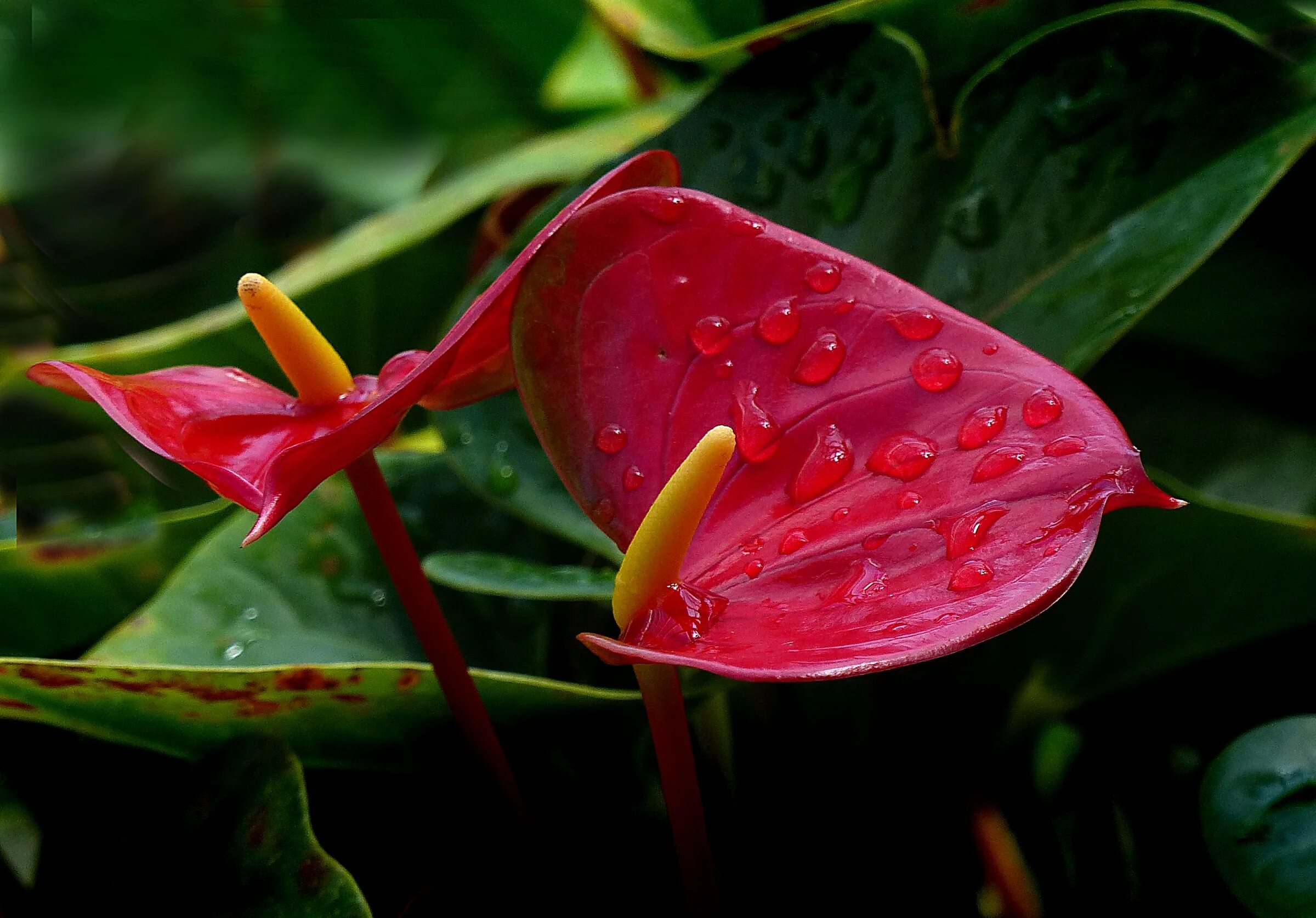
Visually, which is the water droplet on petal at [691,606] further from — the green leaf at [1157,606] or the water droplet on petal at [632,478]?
the green leaf at [1157,606]

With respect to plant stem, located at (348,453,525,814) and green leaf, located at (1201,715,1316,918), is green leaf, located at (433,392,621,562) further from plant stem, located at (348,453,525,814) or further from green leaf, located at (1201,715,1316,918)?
green leaf, located at (1201,715,1316,918)

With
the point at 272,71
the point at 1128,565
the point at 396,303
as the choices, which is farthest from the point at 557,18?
the point at 1128,565

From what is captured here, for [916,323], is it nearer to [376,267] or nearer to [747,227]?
[747,227]

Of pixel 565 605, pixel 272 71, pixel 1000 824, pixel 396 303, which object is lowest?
pixel 1000 824

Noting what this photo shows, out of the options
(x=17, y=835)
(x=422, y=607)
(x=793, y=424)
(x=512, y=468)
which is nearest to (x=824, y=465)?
(x=793, y=424)

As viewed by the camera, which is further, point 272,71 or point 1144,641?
point 272,71

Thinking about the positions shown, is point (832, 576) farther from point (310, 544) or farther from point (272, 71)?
point (272, 71)

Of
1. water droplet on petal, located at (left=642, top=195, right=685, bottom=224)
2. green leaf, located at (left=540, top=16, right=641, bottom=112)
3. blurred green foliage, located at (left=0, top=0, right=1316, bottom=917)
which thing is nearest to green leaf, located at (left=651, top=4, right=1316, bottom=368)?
blurred green foliage, located at (left=0, top=0, right=1316, bottom=917)
